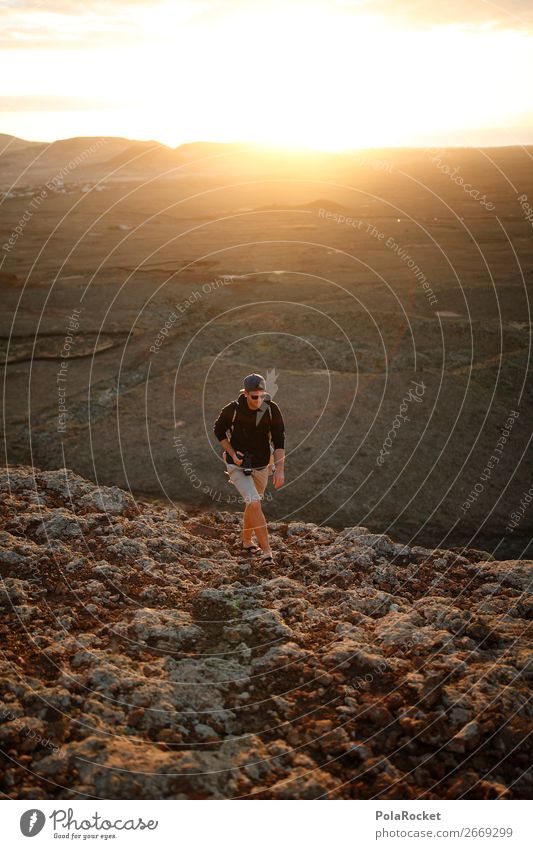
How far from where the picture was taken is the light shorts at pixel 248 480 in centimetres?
838

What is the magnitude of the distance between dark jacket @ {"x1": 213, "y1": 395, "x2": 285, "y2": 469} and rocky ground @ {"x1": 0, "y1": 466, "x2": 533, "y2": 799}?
1.58 metres

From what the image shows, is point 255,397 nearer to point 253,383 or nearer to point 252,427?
point 253,383

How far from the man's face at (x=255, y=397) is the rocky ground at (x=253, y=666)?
6.96ft

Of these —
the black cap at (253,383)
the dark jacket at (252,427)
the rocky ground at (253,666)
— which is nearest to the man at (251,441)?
the dark jacket at (252,427)

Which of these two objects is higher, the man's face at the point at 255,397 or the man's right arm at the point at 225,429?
the man's face at the point at 255,397

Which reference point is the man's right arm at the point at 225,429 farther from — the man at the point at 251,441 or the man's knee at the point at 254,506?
the man's knee at the point at 254,506

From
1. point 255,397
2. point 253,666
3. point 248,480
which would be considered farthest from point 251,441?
point 253,666

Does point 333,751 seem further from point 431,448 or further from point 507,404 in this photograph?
point 507,404

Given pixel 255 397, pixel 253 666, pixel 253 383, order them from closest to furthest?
1. pixel 253 666
2. pixel 253 383
3. pixel 255 397

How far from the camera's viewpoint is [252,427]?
328 inches

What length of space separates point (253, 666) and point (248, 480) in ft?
8.01

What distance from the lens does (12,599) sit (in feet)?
25.0

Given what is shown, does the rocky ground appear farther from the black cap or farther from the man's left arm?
the black cap
